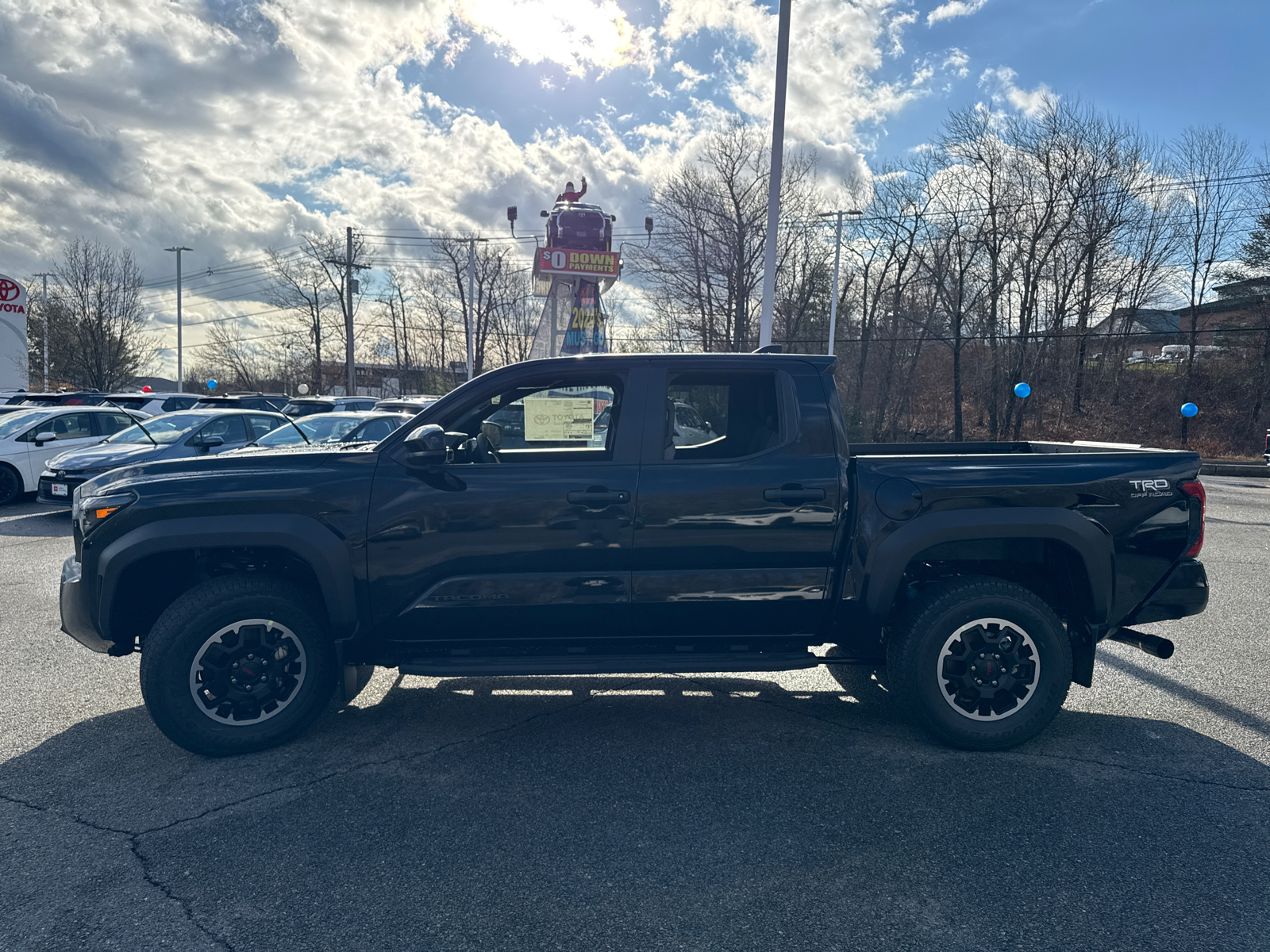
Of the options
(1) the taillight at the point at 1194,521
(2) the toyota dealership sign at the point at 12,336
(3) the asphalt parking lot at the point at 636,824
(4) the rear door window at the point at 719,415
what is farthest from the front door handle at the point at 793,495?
(2) the toyota dealership sign at the point at 12,336

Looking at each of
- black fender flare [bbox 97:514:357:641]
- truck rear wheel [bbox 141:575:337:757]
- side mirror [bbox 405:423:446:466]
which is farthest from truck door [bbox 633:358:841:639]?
truck rear wheel [bbox 141:575:337:757]

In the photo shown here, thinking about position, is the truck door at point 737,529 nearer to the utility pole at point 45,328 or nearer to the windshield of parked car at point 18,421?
the windshield of parked car at point 18,421

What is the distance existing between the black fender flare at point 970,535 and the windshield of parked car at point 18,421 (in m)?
14.0

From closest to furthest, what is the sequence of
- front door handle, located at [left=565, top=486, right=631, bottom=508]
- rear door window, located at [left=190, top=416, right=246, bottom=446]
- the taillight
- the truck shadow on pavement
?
the truck shadow on pavement → front door handle, located at [left=565, top=486, right=631, bottom=508] → the taillight → rear door window, located at [left=190, top=416, right=246, bottom=446]

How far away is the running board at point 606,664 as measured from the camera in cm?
375

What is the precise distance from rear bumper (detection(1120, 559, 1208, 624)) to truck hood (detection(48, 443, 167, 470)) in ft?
37.0

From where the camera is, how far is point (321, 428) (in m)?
12.5

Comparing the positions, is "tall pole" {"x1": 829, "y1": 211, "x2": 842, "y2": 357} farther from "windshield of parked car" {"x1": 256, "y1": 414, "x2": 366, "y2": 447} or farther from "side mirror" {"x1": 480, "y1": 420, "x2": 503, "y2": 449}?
"side mirror" {"x1": 480, "y1": 420, "x2": 503, "y2": 449}

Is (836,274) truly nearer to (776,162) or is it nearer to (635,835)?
(776,162)

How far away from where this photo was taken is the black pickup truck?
3760mm

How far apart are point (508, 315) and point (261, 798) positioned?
5245 centimetres

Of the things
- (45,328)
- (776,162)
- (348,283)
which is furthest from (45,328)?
(776,162)

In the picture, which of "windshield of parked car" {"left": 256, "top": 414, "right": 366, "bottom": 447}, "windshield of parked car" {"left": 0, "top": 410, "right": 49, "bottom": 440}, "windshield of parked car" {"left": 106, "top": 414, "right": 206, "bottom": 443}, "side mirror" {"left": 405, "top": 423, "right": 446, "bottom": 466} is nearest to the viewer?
"side mirror" {"left": 405, "top": 423, "right": 446, "bottom": 466}

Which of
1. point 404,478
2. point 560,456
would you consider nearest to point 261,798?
point 404,478
